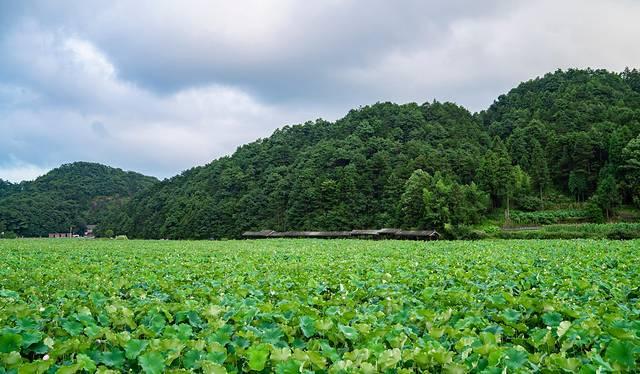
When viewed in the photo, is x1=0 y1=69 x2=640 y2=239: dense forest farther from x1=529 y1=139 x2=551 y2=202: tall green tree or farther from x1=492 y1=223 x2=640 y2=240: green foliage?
x1=492 y1=223 x2=640 y2=240: green foliage

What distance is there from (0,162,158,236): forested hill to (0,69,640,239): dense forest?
0.49 m

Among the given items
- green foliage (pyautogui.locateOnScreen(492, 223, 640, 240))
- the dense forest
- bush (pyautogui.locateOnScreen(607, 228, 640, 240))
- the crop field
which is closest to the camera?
the crop field

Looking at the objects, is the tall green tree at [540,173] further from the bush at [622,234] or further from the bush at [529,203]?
the bush at [622,234]

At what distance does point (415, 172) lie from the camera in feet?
168

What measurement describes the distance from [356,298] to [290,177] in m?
65.5

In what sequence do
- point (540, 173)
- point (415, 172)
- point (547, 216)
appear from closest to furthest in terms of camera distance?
1. point (547, 216)
2. point (415, 172)
3. point (540, 173)

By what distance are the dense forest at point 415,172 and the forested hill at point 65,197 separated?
49 cm

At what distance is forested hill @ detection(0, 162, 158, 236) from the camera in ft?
277

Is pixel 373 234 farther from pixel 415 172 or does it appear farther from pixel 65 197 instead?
pixel 65 197

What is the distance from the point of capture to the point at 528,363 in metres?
2.72

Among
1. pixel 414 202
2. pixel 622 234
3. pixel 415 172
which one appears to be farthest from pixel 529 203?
pixel 622 234

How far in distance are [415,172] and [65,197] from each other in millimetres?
86051

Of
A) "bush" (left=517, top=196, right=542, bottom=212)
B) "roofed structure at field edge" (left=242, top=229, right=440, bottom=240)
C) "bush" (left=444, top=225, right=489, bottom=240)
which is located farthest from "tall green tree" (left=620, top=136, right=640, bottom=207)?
"roofed structure at field edge" (left=242, top=229, right=440, bottom=240)

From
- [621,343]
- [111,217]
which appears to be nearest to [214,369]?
[621,343]
